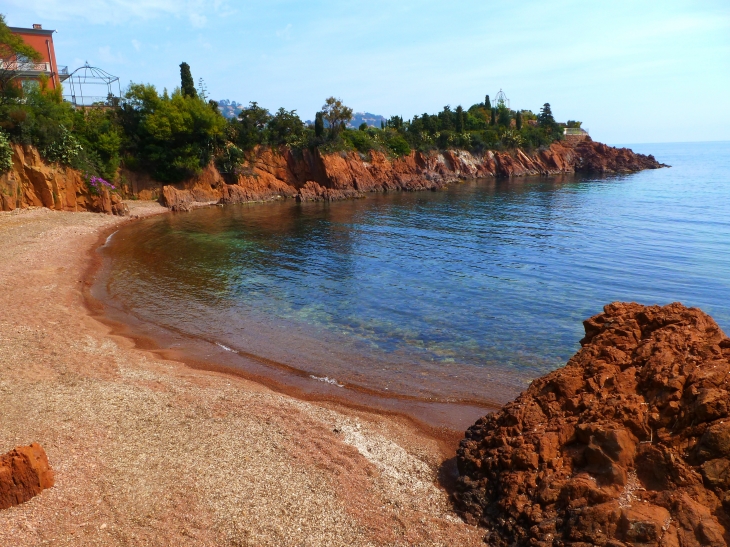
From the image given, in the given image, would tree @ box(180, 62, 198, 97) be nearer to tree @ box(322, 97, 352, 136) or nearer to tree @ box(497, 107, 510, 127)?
tree @ box(322, 97, 352, 136)

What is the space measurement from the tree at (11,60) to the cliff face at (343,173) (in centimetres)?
1365

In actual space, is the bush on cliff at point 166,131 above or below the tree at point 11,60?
below

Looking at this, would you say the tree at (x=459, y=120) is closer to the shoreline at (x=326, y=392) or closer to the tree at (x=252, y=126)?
the tree at (x=252, y=126)

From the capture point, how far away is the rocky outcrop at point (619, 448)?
6137mm


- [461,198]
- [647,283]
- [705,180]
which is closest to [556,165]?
[705,180]

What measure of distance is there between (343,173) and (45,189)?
3180 cm

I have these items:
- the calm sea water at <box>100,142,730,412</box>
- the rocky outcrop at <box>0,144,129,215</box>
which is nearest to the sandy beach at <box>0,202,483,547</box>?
the calm sea water at <box>100,142,730,412</box>

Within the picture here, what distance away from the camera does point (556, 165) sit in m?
85.6

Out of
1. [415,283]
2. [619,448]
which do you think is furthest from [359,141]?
[619,448]

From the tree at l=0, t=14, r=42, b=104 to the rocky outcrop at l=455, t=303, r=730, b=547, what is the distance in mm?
40087

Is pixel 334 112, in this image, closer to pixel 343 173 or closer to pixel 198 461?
pixel 343 173

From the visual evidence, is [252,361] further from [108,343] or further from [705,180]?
[705,180]

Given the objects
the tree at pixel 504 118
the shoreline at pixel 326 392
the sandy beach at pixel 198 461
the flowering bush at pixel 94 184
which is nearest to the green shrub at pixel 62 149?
the flowering bush at pixel 94 184

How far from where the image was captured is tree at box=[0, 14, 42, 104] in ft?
116
